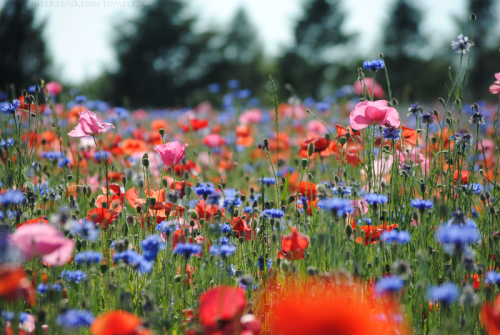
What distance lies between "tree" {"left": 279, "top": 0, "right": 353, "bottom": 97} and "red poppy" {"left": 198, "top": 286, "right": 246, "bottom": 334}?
27.5 m

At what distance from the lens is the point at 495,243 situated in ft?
4.59

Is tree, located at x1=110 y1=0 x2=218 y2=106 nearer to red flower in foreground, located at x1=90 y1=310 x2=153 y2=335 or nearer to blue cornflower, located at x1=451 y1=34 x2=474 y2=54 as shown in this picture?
blue cornflower, located at x1=451 y1=34 x2=474 y2=54

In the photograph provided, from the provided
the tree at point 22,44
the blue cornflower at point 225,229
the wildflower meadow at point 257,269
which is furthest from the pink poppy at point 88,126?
the tree at point 22,44

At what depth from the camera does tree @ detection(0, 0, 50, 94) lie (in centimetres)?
2156

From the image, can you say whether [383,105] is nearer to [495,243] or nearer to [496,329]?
[495,243]

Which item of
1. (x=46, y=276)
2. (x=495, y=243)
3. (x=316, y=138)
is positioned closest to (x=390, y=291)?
(x=495, y=243)

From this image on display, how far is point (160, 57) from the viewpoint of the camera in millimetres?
27859

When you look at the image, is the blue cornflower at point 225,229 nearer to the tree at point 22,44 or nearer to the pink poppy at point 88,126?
the pink poppy at point 88,126

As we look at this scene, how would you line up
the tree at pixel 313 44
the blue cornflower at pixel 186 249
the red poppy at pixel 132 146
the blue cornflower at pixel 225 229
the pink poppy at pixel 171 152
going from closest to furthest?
the blue cornflower at pixel 186 249 → the blue cornflower at pixel 225 229 → the pink poppy at pixel 171 152 → the red poppy at pixel 132 146 → the tree at pixel 313 44

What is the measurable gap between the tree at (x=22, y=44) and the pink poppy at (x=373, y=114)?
23.1 m

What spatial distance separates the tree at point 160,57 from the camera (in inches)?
1068

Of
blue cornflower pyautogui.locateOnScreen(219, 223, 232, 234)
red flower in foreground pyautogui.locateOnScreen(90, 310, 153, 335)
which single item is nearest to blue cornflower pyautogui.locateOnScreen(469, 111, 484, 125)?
blue cornflower pyautogui.locateOnScreen(219, 223, 232, 234)

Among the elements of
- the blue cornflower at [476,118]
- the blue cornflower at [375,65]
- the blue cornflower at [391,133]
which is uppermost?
the blue cornflower at [375,65]

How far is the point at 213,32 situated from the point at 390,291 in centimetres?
2989
